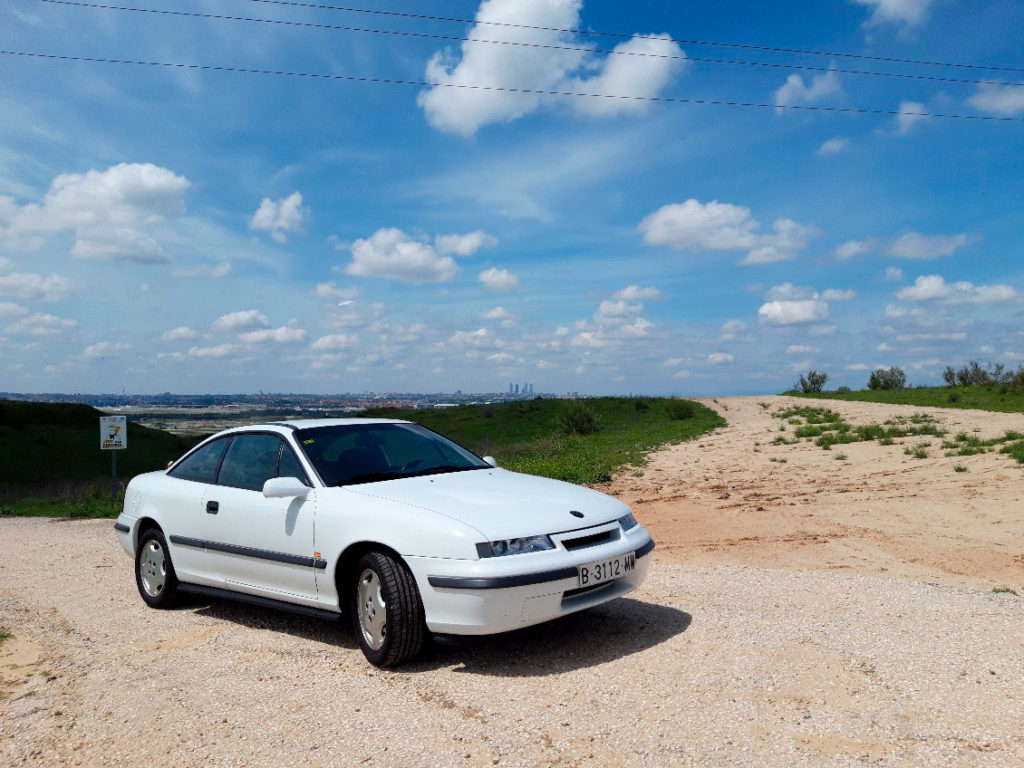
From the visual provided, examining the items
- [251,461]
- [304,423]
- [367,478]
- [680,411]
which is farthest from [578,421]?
[367,478]

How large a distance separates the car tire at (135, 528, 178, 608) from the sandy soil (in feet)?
15.6

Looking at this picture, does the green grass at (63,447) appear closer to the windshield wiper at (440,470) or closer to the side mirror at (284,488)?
the windshield wiper at (440,470)

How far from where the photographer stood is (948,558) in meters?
8.33

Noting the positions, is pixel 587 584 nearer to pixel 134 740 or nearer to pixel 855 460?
pixel 134 740

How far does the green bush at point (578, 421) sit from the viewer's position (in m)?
32.3

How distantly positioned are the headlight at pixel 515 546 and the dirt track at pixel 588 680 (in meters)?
0.72

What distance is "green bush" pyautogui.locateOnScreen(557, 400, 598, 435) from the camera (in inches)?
1272

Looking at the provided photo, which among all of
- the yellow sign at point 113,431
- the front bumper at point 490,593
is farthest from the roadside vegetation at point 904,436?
the yellow sign at point 113,431

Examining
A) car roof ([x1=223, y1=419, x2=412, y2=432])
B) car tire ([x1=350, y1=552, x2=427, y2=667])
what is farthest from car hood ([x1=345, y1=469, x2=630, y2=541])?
car roof ([x1=223, y1=419, x2=412, y2=432])

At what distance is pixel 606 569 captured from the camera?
16.1 feet

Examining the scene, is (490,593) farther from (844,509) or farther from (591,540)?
(844,509)

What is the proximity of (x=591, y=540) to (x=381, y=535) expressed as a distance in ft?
4.23

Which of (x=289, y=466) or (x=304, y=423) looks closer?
(x=289, y=466)

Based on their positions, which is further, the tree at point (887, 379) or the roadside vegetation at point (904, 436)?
the tree at point (887, 379)
